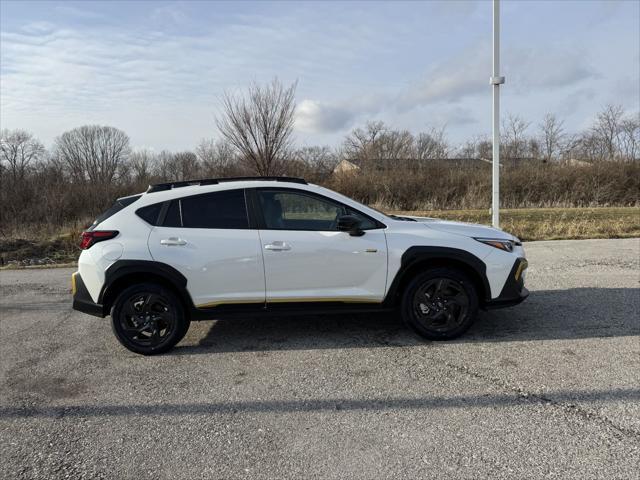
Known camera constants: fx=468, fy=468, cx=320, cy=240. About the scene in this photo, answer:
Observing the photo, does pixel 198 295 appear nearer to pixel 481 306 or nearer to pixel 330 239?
pixel 330 239

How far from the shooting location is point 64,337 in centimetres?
545

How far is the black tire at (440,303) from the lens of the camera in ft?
15.6

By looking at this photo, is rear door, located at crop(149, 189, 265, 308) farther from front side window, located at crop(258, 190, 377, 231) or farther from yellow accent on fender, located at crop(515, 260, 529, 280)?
yellow accent on fender, located at crop(515, 260, 529, 280)

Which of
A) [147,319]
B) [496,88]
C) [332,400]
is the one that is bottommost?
[332,400]

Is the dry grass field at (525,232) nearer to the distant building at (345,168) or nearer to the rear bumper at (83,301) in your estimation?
the rear bumper at (83,301)

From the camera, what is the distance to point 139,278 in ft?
15.4

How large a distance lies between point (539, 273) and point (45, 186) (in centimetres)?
2222

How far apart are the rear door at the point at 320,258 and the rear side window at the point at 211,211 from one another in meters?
0.21

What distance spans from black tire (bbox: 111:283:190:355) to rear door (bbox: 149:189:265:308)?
28 cm

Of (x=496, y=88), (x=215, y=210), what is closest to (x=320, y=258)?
(x=215, y=210)

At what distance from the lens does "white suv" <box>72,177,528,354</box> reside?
4.59 metres

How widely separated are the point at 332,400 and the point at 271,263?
153cm

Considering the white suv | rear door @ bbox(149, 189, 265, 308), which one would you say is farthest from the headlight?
rear door @ bbox(149, 189, 265, 308)

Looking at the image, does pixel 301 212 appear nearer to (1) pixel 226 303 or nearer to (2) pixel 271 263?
(2) pixel 271 263
